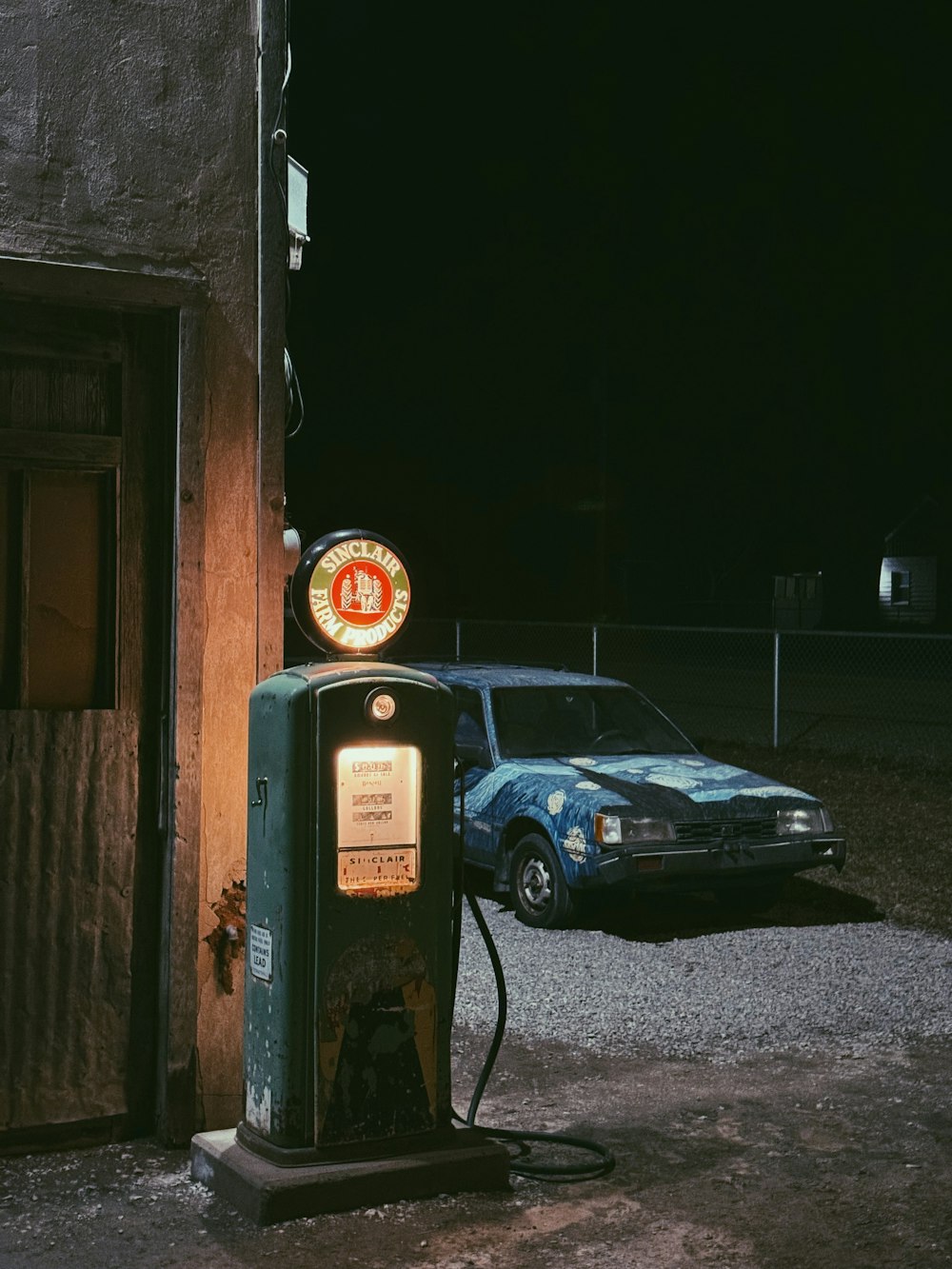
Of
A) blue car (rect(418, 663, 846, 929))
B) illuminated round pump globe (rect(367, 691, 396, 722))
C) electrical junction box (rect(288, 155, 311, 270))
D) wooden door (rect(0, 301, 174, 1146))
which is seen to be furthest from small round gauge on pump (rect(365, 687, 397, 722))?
blue car (rect(418, 663, 846, 929))

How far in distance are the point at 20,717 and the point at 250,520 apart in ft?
3.30

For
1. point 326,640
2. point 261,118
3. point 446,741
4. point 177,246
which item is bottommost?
point 446,741

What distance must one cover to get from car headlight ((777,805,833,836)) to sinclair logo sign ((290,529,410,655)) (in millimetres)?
4223

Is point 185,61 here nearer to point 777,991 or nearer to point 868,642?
point 777,991

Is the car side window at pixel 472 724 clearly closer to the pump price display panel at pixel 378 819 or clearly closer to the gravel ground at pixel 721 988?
the gravel ground at pixel 721 988

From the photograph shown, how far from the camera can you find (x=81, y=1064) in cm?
488

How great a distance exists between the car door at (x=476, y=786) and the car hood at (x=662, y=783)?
0.55 feet

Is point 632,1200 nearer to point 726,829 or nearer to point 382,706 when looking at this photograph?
point 382,706

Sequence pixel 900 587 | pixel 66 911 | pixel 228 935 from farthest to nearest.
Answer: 1. pixel 900 587
2. pixel 228 935
3. pixel 66 911

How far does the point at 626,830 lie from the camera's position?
25.9 feet

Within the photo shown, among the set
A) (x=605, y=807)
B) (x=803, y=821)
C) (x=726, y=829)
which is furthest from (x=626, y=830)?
(x=803, y=821)

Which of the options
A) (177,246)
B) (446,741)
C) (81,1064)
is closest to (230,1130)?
(81,1064)

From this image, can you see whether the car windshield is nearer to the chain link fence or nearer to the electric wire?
the chain link fence

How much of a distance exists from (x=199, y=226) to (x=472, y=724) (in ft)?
16.1
